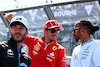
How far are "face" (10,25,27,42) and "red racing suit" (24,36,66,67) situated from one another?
0.68 m

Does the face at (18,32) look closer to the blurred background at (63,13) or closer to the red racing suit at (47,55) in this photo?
the red racing suit at (47,55)

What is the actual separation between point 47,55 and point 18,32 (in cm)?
75

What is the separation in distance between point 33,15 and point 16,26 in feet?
8.07

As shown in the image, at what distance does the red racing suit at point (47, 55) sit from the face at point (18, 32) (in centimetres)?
68

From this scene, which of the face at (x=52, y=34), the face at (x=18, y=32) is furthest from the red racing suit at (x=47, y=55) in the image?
the face at (x=18, y=32)

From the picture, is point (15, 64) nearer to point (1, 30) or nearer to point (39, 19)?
point (39, 19)

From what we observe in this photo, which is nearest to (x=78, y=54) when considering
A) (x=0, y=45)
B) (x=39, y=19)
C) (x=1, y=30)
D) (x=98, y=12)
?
(x=0, y=45)

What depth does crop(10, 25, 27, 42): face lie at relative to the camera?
1260mm

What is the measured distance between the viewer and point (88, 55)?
1.63m

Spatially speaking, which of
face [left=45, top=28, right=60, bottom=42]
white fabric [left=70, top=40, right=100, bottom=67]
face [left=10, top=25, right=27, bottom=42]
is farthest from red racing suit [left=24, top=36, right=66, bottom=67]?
face [left=10, top=25, right=27, bottom=42]

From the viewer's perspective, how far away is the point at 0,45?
118 centimetres

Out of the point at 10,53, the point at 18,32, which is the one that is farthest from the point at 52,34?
the point at 10,53

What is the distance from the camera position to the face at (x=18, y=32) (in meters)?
1.26

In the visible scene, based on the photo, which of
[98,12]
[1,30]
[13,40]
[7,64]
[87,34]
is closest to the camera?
[7,64]
